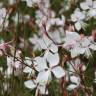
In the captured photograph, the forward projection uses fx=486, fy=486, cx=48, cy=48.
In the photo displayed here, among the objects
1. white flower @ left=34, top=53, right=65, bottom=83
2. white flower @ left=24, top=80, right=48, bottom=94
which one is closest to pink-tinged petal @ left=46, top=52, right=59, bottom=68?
white flower @ left=34, top=53, right=65, bottom=83

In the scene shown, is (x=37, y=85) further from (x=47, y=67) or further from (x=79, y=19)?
(x=79, y=19)

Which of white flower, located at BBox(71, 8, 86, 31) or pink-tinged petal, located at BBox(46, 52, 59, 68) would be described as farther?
white flower, located at BBox(71, 8, 86, 31)

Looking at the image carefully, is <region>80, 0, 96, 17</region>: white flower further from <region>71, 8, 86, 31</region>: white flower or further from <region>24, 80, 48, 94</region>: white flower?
<region>24, 80, 48, 94</region>: white flower

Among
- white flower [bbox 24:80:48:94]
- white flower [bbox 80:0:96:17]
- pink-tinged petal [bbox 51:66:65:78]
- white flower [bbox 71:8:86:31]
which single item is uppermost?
white flower [bbox 80:0:96:17]

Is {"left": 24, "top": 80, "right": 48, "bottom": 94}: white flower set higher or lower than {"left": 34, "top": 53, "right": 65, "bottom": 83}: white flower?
lower

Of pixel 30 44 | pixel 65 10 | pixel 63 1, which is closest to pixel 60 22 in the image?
pixel 30 44

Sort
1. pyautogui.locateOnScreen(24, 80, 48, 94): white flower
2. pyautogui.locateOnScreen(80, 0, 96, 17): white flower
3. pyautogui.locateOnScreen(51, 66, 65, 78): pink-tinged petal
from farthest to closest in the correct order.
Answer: pyautogui.locateOnScreen(80, 0, 96, 17): white flower → pyautogui.locateOnScreen(24, 80, 48, 94): white flower → pyautogui.locateOnScreen(51, 66, 65, 78): pink-tinged petal

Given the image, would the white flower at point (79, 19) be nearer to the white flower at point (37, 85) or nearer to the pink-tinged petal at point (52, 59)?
the white flower at point (37, 85)

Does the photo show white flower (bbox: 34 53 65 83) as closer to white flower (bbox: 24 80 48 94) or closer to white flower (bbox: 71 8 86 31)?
white flower (bbox: 24 80 48 94)

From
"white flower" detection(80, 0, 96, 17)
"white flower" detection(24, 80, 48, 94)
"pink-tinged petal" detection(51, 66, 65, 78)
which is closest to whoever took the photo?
"pink-tinged petal" detection(51, 66, 65, 78)

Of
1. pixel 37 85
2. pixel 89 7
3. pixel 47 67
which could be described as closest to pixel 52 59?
pixel 47 67

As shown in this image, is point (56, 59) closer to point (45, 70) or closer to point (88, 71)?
point (45, 70)

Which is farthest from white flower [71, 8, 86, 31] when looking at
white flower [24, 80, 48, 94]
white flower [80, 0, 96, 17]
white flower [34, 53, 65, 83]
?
white flower [34, 53, 65, 83]

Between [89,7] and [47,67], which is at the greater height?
[89,7]
